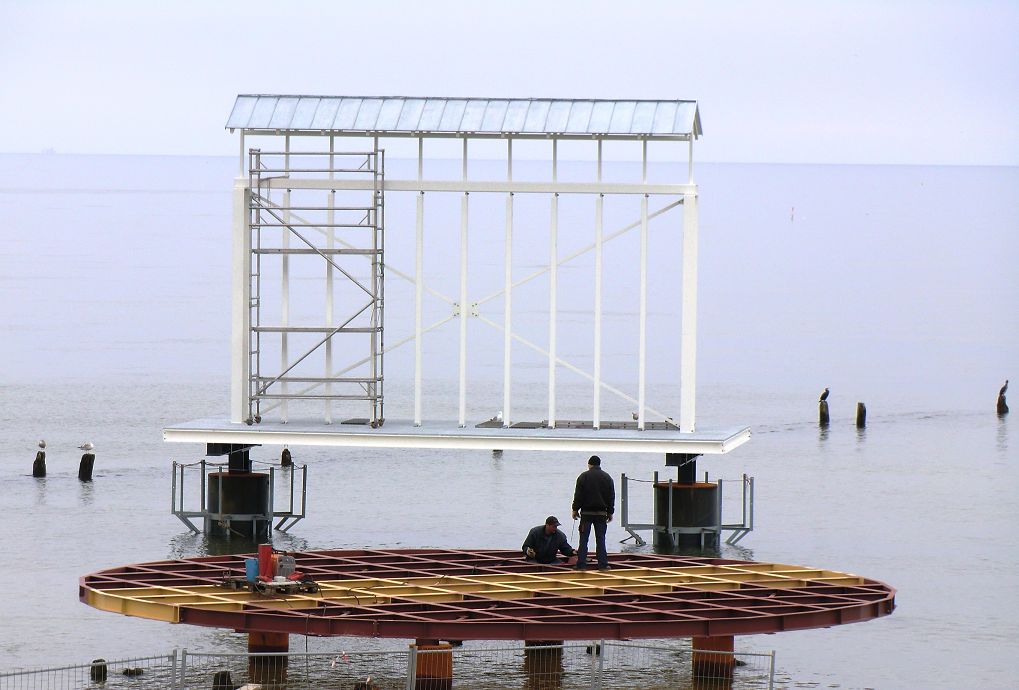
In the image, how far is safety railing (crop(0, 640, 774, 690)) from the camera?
23.6m

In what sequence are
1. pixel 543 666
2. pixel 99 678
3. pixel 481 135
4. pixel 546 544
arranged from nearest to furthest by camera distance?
pixel 99 678
pixel 543 666
pixel 546 544
pixel 481 135

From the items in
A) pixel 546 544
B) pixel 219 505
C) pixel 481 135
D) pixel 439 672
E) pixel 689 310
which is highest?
pixel 481 135

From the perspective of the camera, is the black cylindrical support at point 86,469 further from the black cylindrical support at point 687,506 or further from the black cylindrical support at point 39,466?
the black cylindrical support at point 687,506

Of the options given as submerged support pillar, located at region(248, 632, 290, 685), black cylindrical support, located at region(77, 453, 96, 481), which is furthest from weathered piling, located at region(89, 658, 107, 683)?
black cylindrical support, located at region(77, 453, 96, 481)

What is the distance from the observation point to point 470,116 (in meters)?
35.9

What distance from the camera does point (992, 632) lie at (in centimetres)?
3144

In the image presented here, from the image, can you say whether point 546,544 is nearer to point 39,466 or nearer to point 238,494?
point 238,494

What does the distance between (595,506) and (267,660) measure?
18.9 ft

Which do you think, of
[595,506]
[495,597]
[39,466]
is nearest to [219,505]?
[595,506]

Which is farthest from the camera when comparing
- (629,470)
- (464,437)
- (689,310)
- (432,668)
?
(629,470)

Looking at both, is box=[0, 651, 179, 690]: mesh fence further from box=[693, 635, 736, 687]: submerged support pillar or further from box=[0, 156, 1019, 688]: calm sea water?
box=[693, 635, 736, 687]: submerged support pillar

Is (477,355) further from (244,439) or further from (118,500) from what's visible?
(244,439)

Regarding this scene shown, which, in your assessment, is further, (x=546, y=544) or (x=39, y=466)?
(x=39, y=466)

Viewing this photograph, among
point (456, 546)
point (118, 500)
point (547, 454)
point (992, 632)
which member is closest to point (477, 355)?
point (547, 454)
